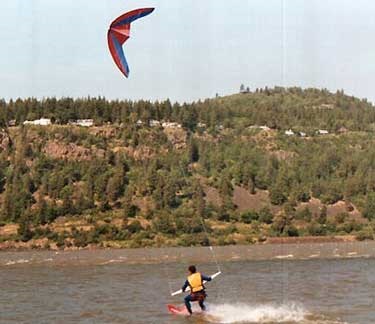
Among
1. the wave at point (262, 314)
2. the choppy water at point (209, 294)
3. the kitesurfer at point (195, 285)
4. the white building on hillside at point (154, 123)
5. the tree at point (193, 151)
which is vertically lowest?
the choppy water at point (209, 294)

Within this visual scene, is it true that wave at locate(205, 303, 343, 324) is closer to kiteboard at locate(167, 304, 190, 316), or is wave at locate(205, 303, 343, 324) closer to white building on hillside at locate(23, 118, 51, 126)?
kiteboard at locate(167, 304, 190, 316)

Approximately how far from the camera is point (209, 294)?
142 ft

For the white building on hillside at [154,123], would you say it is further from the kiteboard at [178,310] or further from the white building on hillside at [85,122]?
the kiteboard at [178,310]

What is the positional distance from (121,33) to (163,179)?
4125 inches

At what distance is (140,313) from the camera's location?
34062 mm

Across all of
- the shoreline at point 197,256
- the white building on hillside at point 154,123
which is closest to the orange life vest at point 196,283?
the shoreline at point 197,256

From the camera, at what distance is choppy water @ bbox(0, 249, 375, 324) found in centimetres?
3219

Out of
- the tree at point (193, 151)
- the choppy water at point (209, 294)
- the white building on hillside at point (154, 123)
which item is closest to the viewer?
the choppy water at point (209, 294)

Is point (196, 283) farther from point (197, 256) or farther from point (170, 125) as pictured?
point (170, 125)

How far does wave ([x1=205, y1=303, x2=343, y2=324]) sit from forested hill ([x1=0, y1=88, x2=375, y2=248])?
8802 cm

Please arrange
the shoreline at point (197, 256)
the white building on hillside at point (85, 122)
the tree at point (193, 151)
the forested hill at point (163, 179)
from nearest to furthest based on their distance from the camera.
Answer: the shoreline at point (197, 256), the forested hill at point (163, 179), the tree at point (193, 151), the white building on hillside at point (85, 122)

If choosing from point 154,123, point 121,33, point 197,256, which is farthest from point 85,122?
point 121,33

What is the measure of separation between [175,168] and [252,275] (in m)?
98.4

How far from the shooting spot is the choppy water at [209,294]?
106ft
